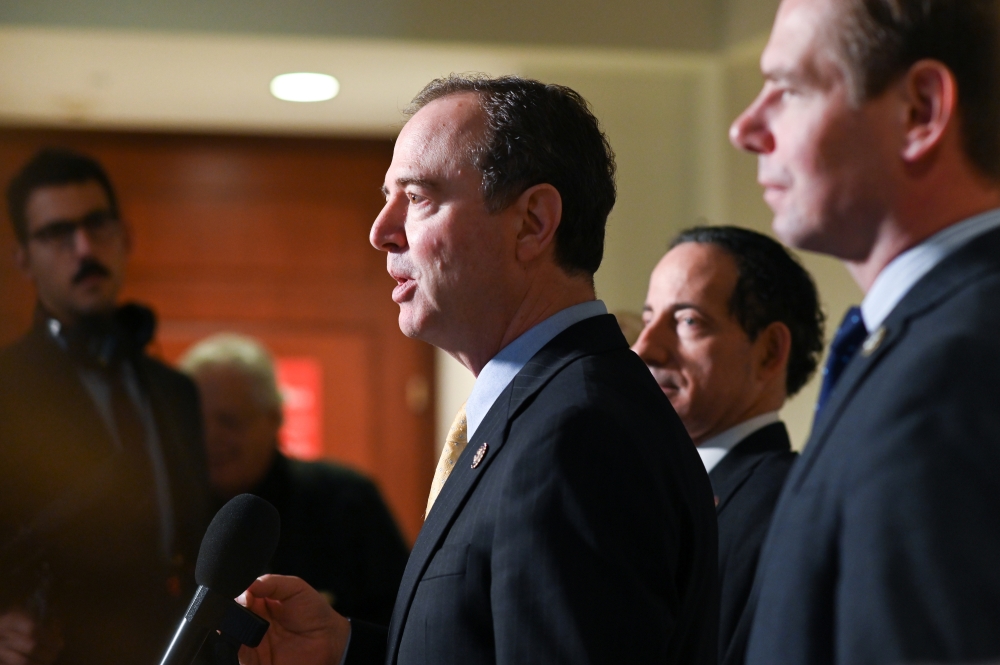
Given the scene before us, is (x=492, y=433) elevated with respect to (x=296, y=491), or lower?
elevated

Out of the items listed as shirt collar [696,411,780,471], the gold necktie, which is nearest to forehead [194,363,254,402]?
shirt collar [696,411,780,471]

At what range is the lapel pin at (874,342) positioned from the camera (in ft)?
2.33

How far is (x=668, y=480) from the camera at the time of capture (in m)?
0.99

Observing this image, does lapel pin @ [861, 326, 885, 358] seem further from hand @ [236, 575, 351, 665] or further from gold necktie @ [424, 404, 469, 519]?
hand @ [236, 575, 351, 665]

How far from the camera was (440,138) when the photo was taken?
118 centimetres

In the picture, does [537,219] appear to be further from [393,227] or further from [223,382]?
[223,382]

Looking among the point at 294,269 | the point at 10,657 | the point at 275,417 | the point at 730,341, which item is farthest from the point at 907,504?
the point at 294,269

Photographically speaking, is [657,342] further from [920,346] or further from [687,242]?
[920,346]

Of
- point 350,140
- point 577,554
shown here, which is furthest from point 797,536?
point 350,140

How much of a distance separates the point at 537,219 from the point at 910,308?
53 centimetres

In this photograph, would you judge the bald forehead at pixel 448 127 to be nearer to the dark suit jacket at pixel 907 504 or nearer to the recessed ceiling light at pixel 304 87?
the dark suit jacket at pixel 907 504

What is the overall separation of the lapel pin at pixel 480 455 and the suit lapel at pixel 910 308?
40 cm

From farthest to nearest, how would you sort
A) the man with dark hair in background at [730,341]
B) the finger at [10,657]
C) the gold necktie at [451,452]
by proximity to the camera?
the finger at [10,657]
the man with dark hair in background at [730,341]
the gold necktie at [451,452]

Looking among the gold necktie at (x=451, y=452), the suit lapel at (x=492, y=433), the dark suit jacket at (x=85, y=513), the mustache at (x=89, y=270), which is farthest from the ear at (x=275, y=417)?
the suit lapel at (x=492, y=433)
